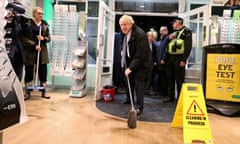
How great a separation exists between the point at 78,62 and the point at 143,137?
2825 mm

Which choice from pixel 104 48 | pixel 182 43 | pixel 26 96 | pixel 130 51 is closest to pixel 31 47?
pixel 26 96

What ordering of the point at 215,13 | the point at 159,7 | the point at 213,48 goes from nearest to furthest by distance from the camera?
1. the point at 213,48
2. the point at 215,13
3. the point at 159,7

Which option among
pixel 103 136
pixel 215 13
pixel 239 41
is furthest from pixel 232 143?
pixel 215 13

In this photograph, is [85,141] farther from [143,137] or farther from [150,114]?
[150,114]

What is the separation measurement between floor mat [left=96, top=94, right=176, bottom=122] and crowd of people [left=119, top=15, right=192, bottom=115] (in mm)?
170

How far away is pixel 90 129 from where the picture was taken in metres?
2.93

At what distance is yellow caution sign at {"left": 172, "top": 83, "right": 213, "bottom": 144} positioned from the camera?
99.4 inches

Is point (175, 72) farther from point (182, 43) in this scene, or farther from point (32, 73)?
point (32, 73)

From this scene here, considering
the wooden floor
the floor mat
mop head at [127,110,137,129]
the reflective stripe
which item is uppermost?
the reflective stripe

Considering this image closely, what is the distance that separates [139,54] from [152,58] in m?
0.91

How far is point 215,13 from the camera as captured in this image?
566cm

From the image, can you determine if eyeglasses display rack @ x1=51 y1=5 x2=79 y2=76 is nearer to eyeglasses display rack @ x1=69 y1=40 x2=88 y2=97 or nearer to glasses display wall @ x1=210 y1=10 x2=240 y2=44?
eyeglasses display rack @ x1=69 y1=40 x2=88 y2=97

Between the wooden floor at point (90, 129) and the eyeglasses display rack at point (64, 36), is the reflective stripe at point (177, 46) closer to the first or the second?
the wooden floor at point (90, 129)

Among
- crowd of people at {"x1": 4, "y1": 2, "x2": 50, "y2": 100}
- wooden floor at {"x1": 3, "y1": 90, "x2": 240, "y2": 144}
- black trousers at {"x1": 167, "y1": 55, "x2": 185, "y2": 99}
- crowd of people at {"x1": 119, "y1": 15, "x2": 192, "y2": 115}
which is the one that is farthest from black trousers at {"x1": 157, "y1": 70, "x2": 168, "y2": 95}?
crowd of people at {"x1": 4, "y1": 2, "x2": 50, "y2": 100}
